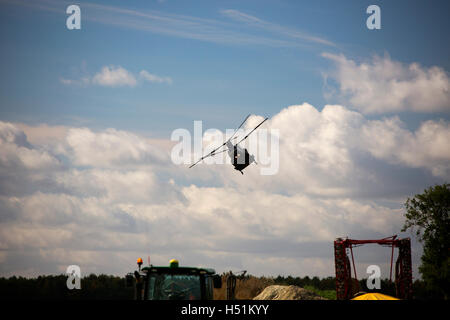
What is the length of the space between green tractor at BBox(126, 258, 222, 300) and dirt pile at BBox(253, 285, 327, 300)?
34223mm

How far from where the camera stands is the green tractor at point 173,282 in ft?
54.2

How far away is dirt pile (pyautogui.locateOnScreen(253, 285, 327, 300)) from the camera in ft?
163

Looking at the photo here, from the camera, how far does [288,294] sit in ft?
165

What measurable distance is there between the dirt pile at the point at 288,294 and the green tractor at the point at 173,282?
34.2 metres

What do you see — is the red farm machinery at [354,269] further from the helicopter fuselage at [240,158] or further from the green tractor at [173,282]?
the green tractor at [173,282]

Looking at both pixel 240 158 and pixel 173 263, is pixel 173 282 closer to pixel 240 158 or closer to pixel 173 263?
pixel 173 263

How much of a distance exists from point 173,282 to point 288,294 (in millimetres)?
35509

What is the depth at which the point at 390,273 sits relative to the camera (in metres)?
41.7

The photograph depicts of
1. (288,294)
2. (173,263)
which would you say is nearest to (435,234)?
(288,294)

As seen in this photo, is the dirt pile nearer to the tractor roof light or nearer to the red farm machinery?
the red farm machinery

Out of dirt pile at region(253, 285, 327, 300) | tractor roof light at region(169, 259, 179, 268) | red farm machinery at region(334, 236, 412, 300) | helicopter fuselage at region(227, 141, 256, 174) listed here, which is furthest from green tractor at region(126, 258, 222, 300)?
dirt pile at region(253, 285, 327, 300)
